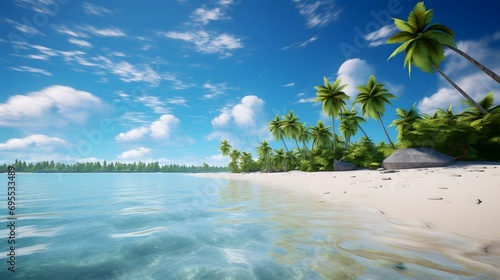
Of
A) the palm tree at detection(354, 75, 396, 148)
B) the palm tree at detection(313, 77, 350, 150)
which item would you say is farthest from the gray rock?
the palm tree at detection(313, 77, 350, 150)

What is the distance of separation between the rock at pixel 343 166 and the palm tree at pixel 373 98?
7089mm

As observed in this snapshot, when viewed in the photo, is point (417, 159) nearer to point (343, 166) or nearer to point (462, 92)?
point (462, 92)

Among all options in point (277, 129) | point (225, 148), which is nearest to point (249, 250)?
point (277, 129)

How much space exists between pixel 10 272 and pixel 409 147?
27.3 m

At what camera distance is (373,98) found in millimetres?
29797

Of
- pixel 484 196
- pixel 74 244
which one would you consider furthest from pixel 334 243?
pixel 484 196

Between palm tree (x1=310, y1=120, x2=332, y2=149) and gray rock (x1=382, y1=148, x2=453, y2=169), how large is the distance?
18.9 m

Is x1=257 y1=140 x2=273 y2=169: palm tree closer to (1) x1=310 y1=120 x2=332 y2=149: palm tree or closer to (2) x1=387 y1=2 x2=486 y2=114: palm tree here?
(1) x1=310 y1=120 x2=332 y2=149: palm tree

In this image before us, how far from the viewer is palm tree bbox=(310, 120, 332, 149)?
40344 millimetres

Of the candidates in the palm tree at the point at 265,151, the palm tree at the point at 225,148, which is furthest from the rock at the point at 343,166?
the palm tree at the point at 225,148

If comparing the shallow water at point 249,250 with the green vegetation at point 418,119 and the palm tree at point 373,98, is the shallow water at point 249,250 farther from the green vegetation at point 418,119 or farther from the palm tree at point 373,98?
the palm tree at point 373,98

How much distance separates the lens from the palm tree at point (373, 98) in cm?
2941

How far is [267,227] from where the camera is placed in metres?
5.09

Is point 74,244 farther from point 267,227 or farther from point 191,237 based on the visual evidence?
point 267,227
